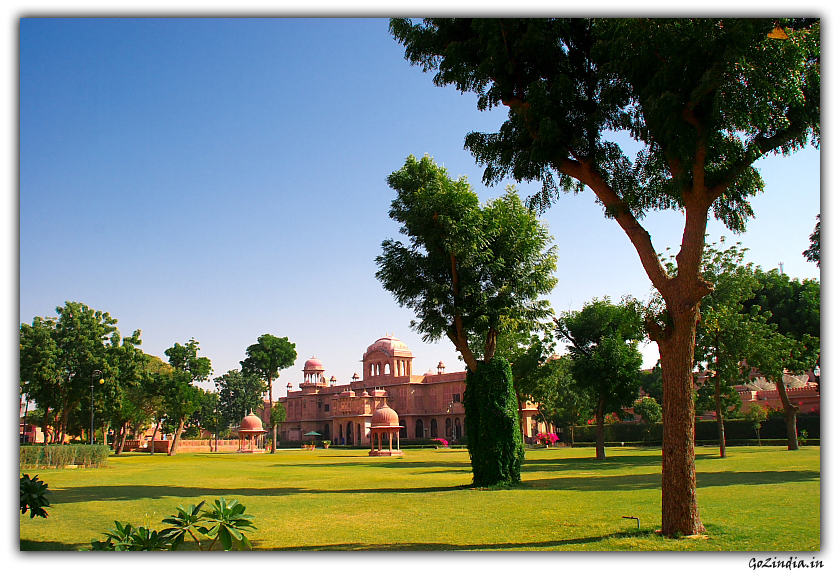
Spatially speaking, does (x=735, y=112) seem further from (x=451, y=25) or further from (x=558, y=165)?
(x=451, y=25)

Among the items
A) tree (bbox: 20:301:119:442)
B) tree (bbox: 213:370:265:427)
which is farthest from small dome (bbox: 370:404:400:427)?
tree (bbox: 213:370:265:427)

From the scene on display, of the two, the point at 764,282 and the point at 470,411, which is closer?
the point at 470,411

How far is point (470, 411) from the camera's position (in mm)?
19516

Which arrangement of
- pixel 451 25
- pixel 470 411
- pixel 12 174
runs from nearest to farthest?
pixel 12 174 < pixel 451 25 < pixel 470 411

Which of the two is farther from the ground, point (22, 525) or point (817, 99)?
point (817, 99)

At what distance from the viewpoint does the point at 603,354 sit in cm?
3247

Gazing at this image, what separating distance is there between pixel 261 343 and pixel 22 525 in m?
66.2

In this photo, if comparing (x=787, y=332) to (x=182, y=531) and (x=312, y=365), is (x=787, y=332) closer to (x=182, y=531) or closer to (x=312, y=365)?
(x=182, y=531)

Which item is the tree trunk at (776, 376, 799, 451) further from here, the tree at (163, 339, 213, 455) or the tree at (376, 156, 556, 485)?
the tree at (163, 339, 213, 455)

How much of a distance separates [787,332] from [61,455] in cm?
3668

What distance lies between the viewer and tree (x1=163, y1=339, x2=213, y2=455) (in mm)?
54250

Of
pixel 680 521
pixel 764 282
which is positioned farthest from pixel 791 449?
pixel 680 521

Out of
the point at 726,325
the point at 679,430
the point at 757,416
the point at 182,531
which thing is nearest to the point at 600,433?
the point at 726,325

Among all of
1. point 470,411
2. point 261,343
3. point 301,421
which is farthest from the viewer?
point 301,421
